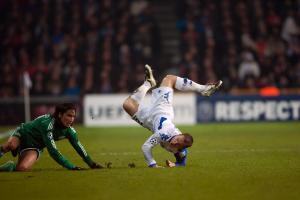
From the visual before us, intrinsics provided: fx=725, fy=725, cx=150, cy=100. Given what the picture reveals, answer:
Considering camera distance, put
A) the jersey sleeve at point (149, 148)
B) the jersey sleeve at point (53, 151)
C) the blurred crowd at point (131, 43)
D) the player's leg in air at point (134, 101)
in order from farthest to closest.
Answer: the blurred crowd at point (131, 43)
the player's leg in air at point (134, 101)
the jersey sleeve at point (149, 148)
the jersey sleeve at point (53, 151)

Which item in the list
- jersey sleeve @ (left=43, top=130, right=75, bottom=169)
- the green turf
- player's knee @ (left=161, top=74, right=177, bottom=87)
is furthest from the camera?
player's knee @ (left=161, top=74, right=177, bottom=87)

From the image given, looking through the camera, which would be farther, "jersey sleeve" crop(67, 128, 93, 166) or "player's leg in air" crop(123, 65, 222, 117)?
"player's leg in air" crop(123, 65, 222, 117)

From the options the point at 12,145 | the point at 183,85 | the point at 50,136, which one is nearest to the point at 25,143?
the point at 12,145

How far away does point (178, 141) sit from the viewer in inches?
457

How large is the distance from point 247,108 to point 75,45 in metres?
7.10

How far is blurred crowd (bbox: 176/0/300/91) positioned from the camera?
1043 inches

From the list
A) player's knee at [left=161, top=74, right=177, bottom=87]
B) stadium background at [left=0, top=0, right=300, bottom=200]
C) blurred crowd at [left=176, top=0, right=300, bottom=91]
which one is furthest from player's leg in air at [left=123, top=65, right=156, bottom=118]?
blurred crowd at [left=176, top=0, right=300, bottom=91]

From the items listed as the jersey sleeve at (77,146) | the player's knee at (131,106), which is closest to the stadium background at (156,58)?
the player's knee at (131,106)

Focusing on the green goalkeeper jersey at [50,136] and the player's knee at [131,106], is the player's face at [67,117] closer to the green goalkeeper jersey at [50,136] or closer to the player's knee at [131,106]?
the green goalkeeper jersey at [50,136]

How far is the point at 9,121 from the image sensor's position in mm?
25938

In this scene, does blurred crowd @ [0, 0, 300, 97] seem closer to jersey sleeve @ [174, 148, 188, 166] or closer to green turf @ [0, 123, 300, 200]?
green turf @ [0, 123, 300, 200]

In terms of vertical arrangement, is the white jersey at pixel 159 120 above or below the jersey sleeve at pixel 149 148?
above

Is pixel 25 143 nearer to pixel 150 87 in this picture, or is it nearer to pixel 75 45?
pixel 150 87

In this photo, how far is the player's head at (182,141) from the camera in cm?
1148
